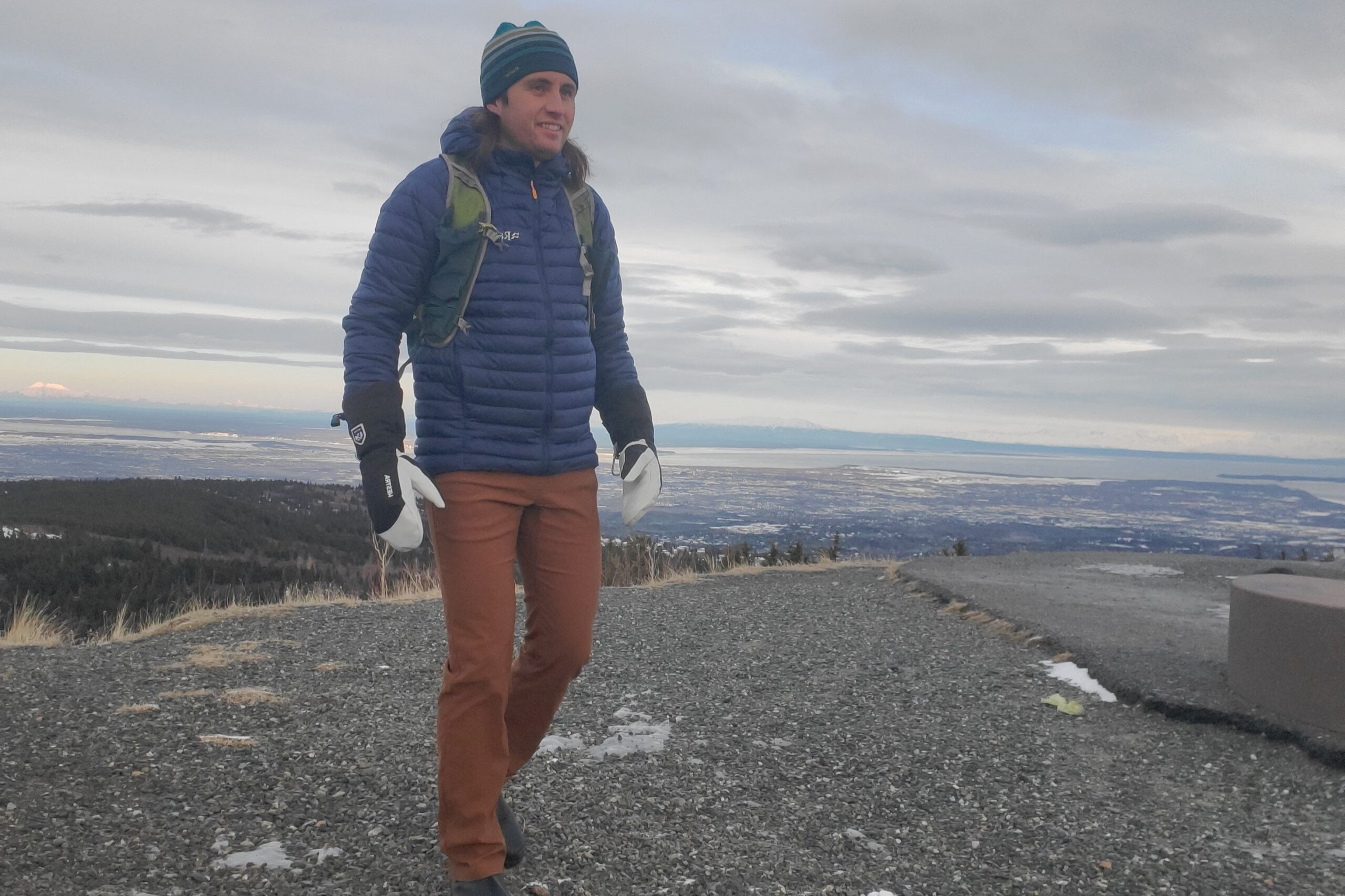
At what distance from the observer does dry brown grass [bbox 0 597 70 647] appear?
6.91 m

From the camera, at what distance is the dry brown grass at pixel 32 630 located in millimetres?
6910

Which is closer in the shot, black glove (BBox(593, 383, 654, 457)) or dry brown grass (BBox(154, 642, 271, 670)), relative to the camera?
black glove (BBox(593, 383, 654, 457))

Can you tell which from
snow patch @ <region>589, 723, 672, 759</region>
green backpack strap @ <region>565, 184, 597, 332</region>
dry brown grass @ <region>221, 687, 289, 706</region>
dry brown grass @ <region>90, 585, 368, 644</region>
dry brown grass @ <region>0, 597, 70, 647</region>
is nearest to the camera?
green backpack strap @ <region>565, 184, 597, 332</region>

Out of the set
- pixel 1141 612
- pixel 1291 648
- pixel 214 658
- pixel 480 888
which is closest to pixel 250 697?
pixel 214 658

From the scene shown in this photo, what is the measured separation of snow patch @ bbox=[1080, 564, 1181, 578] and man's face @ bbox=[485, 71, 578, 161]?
842cm

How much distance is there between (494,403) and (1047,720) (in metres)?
3.57

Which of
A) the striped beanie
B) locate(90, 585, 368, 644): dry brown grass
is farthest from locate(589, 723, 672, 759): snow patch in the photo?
locate(90, 585, 368, 644): dry brown grass

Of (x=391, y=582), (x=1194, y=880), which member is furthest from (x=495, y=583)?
(x=391, y=582)

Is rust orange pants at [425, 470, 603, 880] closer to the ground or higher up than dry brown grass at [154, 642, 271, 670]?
higher up

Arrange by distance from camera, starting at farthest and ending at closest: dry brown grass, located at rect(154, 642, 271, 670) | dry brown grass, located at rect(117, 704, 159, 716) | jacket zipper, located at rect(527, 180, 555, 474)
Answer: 1. dry brown grass, located at rect(154, 642, 271, 670)
2. dry brown grass, located at rect(117, 704, 159, 716)
3. jacket zipper, located at rect(527, 180, 555, 474)

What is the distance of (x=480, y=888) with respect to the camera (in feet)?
9.57

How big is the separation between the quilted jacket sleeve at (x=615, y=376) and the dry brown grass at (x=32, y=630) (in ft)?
16.9

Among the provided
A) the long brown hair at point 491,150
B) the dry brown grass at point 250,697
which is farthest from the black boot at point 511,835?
the dry brown grass at point 250,697

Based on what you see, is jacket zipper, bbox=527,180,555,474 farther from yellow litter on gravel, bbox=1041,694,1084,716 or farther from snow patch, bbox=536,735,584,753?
yellow litter on gravel, bbox=1041,694,1084,716
